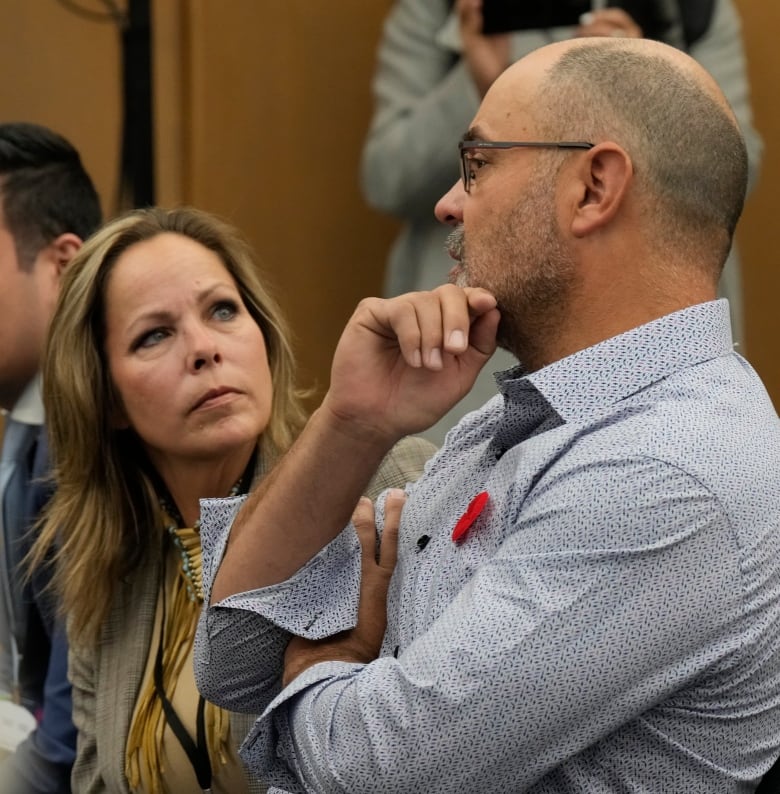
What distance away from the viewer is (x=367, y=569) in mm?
1636

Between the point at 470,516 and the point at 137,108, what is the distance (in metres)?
2.47

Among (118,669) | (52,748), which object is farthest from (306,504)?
(52,748)

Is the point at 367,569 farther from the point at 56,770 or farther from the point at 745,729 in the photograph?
the point at 56,770

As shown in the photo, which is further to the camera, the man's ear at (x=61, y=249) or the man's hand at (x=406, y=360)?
the man's ear at (x=61, y=249)

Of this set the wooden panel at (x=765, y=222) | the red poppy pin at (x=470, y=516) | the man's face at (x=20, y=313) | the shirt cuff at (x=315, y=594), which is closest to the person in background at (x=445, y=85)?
the wooden panel at (x=765, y=222)

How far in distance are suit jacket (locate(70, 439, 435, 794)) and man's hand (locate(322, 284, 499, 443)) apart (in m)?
0.61

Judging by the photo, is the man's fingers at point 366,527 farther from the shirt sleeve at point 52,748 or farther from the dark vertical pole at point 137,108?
the dark vertical pole at point 137,108

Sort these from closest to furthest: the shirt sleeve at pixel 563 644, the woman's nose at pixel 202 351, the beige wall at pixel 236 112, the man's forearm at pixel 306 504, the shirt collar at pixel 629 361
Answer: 1. the shirt sleeve at pixel 563 644
2. the shirt collar at pixel 629 361
3. the man's forearm at pixel 306 504
4. the woman's nose at pixel 202 351
5. the beige wall at pixel 236 112

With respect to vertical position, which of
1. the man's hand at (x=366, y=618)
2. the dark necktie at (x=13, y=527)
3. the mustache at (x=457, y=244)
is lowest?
the dark necktie at (x=13, y=527)

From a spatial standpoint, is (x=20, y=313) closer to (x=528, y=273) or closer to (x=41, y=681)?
(x=41, y=681)

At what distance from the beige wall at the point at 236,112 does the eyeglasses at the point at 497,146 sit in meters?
1.95

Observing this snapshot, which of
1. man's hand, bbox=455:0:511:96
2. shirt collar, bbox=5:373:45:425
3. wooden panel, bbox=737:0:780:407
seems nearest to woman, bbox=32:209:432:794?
shirt collar, bbox=5:373:45:425

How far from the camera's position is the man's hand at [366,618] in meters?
1.56

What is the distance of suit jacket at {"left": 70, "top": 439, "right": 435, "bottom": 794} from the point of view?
2.21 m
